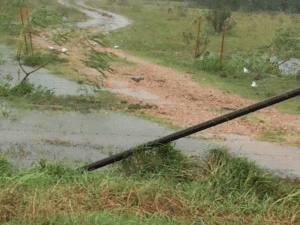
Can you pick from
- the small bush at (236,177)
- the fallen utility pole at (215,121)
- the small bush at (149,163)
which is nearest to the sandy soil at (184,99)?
the small bush at (236,177)

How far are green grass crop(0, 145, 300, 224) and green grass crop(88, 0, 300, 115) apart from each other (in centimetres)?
351

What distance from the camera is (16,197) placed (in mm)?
2094

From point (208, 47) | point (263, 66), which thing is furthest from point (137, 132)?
point (208, 47)

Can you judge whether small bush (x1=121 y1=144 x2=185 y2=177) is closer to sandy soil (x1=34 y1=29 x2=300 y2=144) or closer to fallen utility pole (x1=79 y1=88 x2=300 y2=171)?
fallen utility pole (x1=79 y1=88 x2=300 y2=171)

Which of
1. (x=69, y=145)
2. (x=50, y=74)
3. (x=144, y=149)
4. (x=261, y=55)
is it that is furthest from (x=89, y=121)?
(x=261, y=55)

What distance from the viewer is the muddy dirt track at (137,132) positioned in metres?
3.42

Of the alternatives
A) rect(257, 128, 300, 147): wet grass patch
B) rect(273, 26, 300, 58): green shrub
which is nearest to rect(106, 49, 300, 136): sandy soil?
rect(257, 128, 300, 147): wet grass patch

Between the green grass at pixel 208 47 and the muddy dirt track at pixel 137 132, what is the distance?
111 cm

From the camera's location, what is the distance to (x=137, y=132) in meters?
4.18

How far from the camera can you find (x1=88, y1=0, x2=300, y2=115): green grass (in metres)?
7.25

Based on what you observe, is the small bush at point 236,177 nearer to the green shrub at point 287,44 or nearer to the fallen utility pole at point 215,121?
the fallen utility pole at point 215,121

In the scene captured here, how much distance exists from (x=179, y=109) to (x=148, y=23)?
1121 centimetres

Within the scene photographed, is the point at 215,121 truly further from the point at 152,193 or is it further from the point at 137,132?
the point at 137,132

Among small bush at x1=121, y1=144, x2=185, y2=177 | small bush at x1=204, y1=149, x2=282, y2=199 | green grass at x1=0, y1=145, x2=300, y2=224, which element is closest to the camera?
green grass at x1=0, y1=145, x2=300, y2=224
